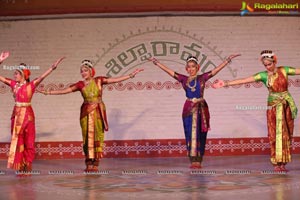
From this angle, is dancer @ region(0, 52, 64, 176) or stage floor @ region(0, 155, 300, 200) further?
dancer @ region(0, 52, 64, 176)

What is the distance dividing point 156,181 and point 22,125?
1870 mm

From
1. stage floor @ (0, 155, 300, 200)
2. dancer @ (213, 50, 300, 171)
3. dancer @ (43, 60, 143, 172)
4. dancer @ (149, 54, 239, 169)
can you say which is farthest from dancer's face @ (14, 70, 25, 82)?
dancer @ (213, 50, 300, 171)

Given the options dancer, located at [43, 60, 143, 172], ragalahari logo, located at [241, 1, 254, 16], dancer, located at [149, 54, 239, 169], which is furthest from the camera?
ragalahari logo, located at [241, 1, 254, 16]

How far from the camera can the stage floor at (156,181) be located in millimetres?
6633

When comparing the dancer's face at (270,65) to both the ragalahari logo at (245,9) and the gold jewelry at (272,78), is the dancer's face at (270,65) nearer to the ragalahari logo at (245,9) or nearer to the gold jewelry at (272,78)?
the gold jewelry at (272,78)

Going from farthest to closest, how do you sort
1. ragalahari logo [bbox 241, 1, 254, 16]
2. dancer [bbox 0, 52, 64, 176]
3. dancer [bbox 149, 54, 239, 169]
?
1. ragalahari logo [bbox 241, 1, 254, 16]
2. dancer [bbox 149, 54, 239, 169]
3. dancer [bbox 0, 52, 64, 176]

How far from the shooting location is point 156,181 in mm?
7762

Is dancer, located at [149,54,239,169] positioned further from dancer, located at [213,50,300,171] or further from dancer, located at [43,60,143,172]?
dancer, located at [43,60,143,172]

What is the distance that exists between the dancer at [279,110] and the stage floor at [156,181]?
22 cm

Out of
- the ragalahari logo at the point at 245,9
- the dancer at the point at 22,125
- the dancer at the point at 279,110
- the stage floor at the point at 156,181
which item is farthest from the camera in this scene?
the ragalahari logo at the point at 245,9

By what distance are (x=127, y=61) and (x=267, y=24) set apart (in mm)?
2073

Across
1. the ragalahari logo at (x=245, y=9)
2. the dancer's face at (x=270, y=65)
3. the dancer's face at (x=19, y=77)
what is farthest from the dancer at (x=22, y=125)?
the ragalahari logo at (x=245, y=9)

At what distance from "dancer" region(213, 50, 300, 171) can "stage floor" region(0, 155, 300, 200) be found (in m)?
0.22

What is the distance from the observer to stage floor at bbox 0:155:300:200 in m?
6.63
